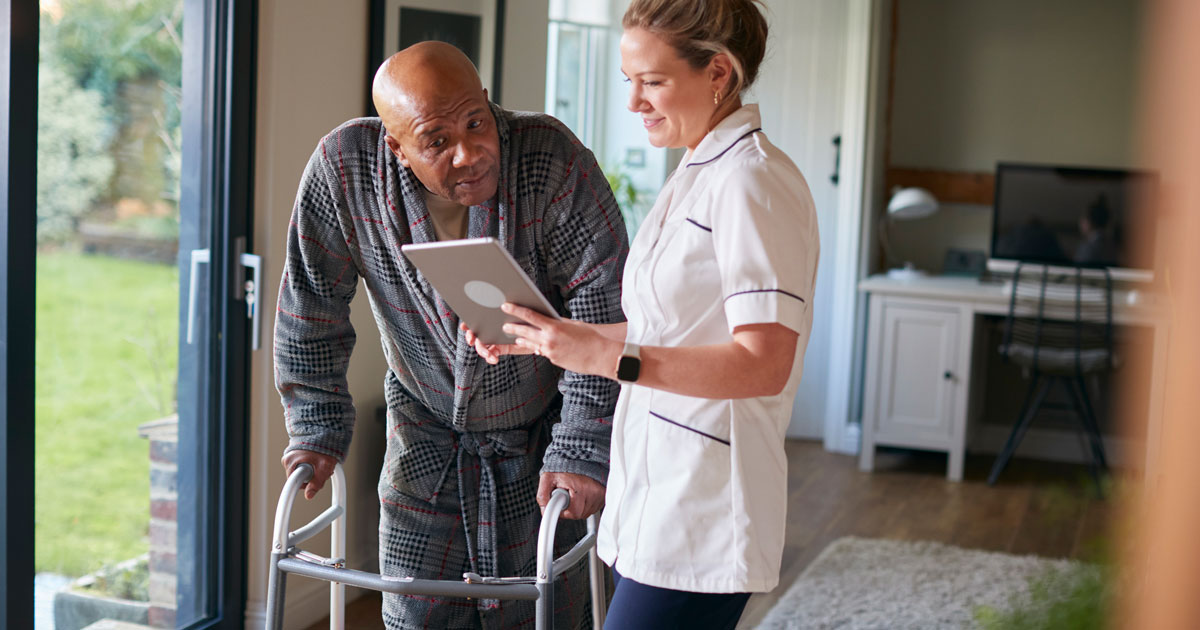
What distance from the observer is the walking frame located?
1406mm

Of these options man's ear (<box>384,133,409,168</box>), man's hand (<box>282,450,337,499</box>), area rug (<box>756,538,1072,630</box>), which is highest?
man's ear (<box>384,133,409,168</box>)

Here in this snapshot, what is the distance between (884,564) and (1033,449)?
2093 mm

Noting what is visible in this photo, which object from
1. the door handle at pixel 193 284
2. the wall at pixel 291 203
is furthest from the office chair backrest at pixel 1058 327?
the door handle at pixel 193 284

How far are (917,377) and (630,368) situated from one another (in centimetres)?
395

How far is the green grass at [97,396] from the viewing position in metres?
2.16

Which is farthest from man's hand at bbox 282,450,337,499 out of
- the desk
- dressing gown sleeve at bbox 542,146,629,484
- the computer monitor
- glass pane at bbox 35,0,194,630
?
the computer monitor

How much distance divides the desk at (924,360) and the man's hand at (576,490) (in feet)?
11.4

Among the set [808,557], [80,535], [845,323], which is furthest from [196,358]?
[845,323]

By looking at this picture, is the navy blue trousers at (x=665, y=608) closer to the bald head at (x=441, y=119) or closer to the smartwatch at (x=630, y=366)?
the smartwatch at (x=630, y=366)

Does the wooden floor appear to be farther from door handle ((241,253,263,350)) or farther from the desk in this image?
door handle ((241,253,263,350))

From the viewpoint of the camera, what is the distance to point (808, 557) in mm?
3678

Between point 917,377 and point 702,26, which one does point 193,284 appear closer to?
point 702,26

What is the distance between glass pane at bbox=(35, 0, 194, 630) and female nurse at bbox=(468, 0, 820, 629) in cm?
133

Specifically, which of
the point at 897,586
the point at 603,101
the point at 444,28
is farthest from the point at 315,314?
the point at 603,101
